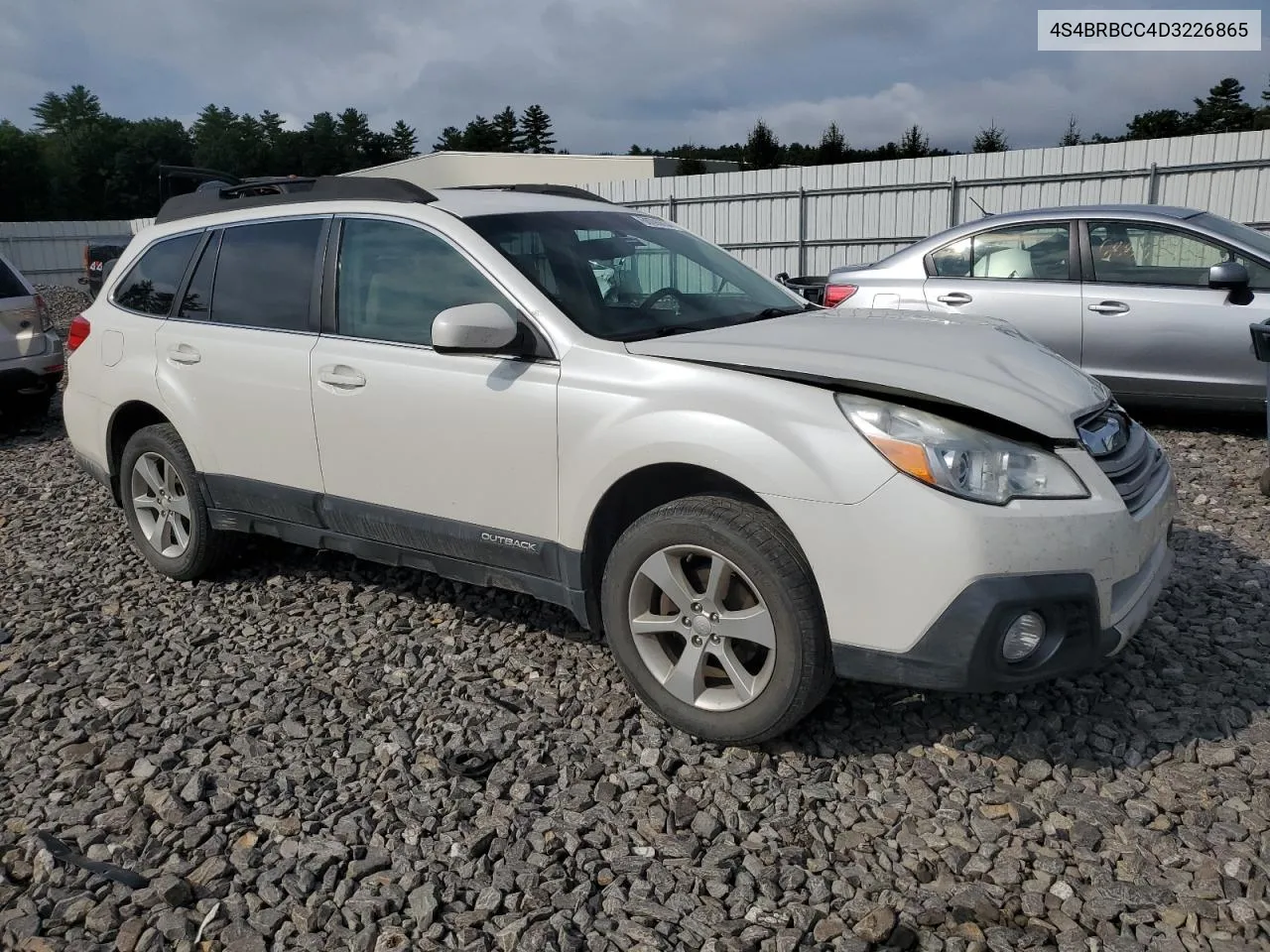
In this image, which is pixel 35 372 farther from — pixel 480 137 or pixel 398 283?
pixel 480 137

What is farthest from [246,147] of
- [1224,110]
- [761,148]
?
[1224,110]

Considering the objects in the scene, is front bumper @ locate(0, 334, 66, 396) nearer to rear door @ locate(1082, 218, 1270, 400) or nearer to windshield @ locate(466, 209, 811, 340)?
windshield @ locate(466, 209, 811, 340)

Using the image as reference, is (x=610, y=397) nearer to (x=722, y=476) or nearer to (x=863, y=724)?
(x=722, y=476)

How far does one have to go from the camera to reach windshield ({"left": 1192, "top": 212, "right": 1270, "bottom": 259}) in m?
6.78

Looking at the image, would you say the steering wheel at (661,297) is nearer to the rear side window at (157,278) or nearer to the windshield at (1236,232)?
the rear side window at (157,278)

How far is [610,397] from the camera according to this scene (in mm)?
3234

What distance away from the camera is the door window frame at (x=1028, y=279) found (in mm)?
7180

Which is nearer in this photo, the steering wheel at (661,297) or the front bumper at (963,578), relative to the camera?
the front bumper at (963,578)

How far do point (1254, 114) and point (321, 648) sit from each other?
67.8m

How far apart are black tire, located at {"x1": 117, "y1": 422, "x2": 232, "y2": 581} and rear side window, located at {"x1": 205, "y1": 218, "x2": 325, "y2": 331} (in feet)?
2.19

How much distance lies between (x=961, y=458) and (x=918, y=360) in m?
0.43

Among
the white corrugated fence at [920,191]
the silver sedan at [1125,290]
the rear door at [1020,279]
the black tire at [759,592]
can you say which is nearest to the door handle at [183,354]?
the black tire at [759,592]

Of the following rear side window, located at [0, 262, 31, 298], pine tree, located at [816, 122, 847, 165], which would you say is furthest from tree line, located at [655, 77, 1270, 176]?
rear side window, located at [0, 262, 31, 298]

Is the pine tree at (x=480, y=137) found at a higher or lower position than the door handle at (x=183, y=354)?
higher
